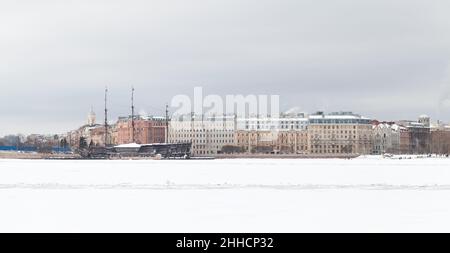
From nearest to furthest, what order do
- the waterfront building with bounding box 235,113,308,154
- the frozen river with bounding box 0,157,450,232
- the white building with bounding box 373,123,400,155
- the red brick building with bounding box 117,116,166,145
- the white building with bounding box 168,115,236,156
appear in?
the frozen river with bounding box 0,157,450,232 < the waterfront building with bounding box 235,113,308,154 < the white building with bounding box 168,115,236,156 < the red brick building with bounding box 117,116,166,145 < the white building with bounding box 373,123,400,155

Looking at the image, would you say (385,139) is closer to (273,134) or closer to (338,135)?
(338,135)

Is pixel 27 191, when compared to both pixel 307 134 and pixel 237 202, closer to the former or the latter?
pixel 237 202

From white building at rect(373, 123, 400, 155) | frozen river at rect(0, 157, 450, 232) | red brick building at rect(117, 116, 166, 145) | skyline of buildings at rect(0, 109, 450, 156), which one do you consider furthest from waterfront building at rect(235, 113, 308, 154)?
frozen river at rect(0, 157, 450, 232)

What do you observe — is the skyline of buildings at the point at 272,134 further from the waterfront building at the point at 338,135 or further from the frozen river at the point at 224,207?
the frozen river at the point at 224,207

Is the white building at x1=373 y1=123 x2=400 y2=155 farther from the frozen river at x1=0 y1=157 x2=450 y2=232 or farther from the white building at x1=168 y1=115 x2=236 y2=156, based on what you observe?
the frozen river at x1=0 y1=157 x2=450 y2=232

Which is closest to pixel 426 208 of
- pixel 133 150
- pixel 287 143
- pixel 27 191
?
pixel 27 191

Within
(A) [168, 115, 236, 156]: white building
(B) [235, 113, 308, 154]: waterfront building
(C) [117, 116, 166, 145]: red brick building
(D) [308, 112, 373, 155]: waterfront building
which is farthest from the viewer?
(C) [117, 116, 166, 145]: red brick building

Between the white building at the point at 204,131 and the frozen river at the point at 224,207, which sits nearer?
the frozen river at the point at 224,207

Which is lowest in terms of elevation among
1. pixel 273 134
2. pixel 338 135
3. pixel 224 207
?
pixel 224 207

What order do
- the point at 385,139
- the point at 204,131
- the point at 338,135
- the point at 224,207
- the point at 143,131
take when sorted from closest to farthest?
the point at 224,207, the point at 338,135, the point at 204,131, the point at 143,131, the point at 385,139

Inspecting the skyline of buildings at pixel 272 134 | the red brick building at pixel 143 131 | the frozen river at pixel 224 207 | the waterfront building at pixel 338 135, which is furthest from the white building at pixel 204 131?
the frozen river at pixel 224 207

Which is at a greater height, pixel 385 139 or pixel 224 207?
pixel 385 139

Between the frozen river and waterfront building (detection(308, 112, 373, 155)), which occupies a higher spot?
waterfront building (detection(308, 112, 373, 155))

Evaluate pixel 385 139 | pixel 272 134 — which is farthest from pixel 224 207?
pixel 385 139
